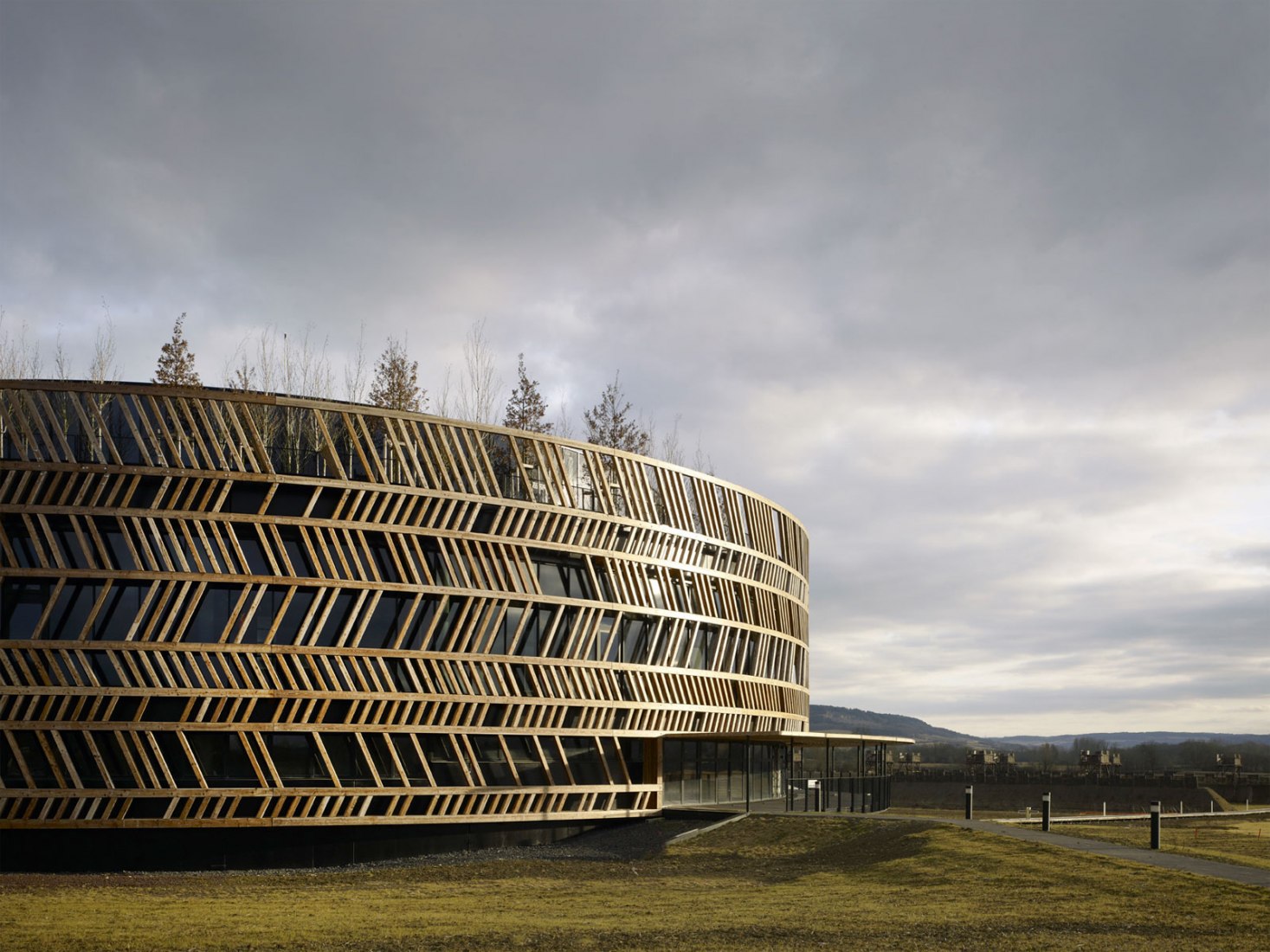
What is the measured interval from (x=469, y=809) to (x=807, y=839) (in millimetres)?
9089

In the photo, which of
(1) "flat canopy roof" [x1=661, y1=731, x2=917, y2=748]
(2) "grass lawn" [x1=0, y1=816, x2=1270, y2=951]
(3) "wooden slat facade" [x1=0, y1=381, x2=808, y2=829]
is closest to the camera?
(2) "grass lawn" [x1=0, y1=816, x2=1270, y2=951]

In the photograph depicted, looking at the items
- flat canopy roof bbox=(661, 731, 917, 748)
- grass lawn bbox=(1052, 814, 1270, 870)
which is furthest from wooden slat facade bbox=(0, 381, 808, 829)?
grass lawn bbox=(1052, 814, 1270, 870)

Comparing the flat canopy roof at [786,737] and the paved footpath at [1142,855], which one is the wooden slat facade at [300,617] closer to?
the flat canopy roof at [786,737]

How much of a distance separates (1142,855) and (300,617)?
20567mm

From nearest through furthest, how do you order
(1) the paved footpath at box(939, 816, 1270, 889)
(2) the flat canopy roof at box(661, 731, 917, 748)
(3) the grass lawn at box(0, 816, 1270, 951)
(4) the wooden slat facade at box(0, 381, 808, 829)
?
(3) the grass lawn at box(0, 816, 1270, 951)
(1) the paved footpath at box(939, 816, 1270, 889)
(4) the wooden slat facade at box(0, 381, 808, 829)
(2) the flat canopy roof at box(661, 731, 917, 748)

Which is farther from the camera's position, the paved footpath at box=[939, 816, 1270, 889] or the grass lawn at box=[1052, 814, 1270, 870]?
the grass lawn at box=[1052, 814, 1270, 870]

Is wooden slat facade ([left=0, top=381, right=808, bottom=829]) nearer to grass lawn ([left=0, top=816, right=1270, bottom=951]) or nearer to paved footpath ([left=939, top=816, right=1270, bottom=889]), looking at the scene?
grass lawn ([left=0, top=816, right=1270, bottom=951])

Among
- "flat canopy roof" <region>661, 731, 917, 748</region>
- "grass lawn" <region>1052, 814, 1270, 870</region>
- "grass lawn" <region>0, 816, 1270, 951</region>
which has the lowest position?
"grass lawn" <region>0, 816, 1270, 951</region>

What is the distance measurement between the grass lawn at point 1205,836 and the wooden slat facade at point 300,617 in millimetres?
13941

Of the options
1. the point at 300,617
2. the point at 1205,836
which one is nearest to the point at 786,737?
the point at 1205,836

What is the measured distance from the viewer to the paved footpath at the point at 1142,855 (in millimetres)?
21281

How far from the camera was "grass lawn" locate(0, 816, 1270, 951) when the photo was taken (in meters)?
17.3

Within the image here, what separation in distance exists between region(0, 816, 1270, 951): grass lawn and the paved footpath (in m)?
0.68

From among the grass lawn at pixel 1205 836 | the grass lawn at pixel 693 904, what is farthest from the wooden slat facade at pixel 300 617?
the grass lawn at pixel 1205 836
